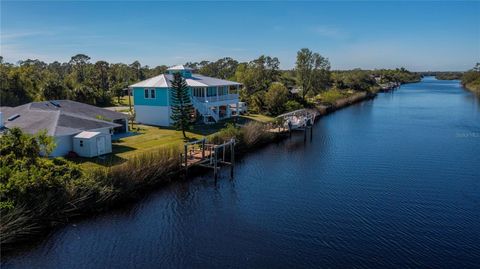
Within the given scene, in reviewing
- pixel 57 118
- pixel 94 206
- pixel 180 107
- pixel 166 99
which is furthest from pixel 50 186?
pixel 166 99

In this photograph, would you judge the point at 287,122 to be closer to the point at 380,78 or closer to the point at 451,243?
the point at 451,243

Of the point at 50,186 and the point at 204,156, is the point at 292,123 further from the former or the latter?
the point at 50,186

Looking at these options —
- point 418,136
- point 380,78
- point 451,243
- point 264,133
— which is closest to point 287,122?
point 264,133

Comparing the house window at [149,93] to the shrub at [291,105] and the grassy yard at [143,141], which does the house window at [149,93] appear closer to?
the grassy yard at [143,141]

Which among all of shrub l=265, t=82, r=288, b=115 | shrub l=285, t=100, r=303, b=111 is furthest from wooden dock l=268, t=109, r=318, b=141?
shrub l=285, t=100, r=303, b=111

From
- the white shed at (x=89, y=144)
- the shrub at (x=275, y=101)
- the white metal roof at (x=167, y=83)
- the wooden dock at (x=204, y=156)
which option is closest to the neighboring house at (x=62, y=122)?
the white shed at (x=89, y=144)
